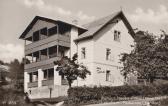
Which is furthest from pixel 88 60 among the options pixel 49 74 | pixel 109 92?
pixel 109 92

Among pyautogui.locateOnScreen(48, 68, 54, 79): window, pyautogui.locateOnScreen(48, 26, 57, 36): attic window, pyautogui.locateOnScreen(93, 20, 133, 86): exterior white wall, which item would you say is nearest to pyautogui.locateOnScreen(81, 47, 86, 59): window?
pyautogui.locateOnScreen(93, 20, 133, 86): exterior white wall

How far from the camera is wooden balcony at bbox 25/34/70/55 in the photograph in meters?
41.2

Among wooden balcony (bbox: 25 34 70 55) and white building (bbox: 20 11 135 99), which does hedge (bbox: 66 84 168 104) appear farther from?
wooden balcony (bbox: 25 34 70 55)

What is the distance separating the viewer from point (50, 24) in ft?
→ 142

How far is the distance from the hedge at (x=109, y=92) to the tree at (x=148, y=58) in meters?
2.28

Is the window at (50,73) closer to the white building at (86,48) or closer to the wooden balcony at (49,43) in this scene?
the white building at (86,48)

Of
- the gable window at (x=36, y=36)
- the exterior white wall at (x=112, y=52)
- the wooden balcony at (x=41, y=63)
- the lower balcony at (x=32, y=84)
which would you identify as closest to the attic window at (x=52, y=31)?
the gable window at (x=36, y=36)

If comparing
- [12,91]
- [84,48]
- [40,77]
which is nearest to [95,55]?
[84,48]

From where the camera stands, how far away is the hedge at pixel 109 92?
2885 cm

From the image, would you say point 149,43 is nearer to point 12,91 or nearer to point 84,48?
point 84,48

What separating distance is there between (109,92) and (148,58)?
8779mm

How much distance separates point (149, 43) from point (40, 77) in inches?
626

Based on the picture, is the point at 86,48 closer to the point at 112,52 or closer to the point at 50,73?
the point at 112,52

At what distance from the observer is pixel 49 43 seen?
43000 mm
